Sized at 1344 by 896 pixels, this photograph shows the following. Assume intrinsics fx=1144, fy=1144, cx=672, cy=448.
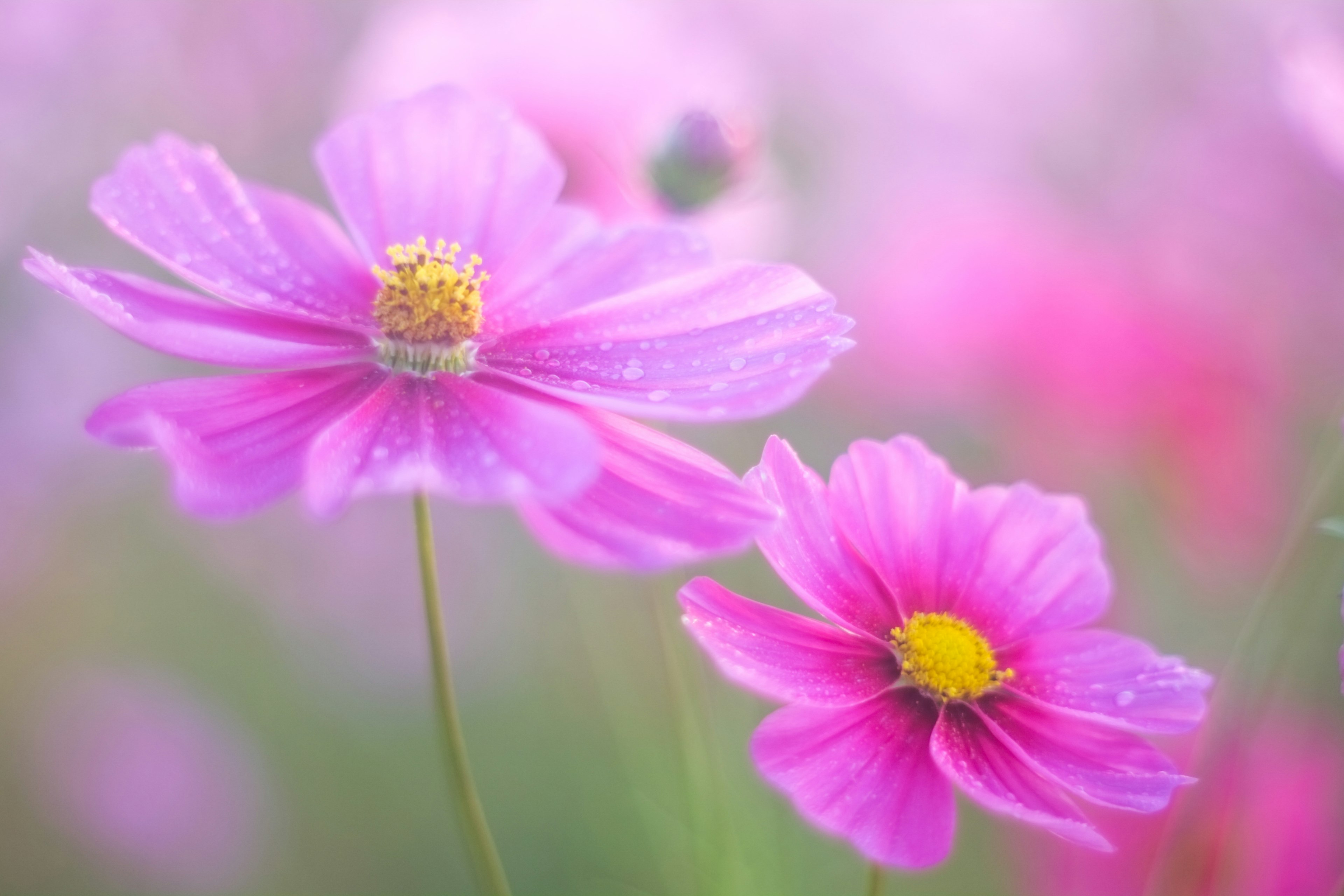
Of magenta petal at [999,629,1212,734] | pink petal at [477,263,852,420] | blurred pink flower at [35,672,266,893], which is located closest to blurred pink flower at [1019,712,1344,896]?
magenta petal at [999,629,1212,734]

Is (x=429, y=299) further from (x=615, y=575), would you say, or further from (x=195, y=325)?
(x=615, y=575)

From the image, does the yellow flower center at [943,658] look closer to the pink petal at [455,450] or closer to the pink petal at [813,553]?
the pink petal at [813,553]

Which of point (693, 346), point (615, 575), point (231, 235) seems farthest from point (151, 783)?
point (693, 346)

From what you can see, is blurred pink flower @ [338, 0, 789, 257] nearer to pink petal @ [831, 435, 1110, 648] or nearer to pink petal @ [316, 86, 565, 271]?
pink petal @ [316, 86, 565, 271]

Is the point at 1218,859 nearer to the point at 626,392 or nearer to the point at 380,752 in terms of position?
the point at 626,392

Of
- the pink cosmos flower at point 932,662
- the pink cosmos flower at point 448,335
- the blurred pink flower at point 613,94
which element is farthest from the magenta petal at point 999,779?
the blurred pink flower at point 613,94

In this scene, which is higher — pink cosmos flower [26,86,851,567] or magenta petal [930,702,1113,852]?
pink cosmos flower [26,86,851,567]
